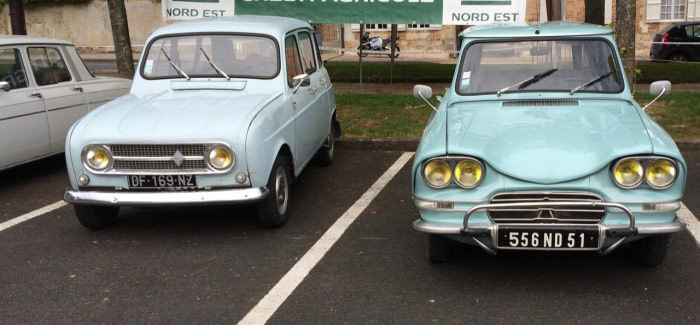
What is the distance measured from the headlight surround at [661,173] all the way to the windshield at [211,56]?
368 cm

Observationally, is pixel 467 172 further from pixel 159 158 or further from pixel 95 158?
pixel 95 158

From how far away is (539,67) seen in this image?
18.1ft

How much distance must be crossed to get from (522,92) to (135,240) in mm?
3360

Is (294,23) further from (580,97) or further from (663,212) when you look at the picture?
(663,212)

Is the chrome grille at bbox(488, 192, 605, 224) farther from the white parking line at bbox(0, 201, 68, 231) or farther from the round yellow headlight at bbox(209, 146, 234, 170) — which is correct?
the white parking line at bbox(0, 201, 68, 231)

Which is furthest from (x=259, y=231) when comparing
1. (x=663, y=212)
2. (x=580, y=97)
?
(x=663, y=212)

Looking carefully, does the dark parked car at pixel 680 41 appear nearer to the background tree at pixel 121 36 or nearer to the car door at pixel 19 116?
the background tree at pixel 121 36

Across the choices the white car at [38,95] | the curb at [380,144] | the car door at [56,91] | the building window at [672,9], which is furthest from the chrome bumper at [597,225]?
the building window at [672,9]

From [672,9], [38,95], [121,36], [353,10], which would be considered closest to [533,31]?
[38,95]

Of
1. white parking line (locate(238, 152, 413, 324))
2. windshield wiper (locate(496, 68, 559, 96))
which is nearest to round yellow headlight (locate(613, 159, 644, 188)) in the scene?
windshield wiper (locate(496, 68, 559, 96))

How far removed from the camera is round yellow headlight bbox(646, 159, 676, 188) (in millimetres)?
4082

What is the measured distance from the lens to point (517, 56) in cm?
561

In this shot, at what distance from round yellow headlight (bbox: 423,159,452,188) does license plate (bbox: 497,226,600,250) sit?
448 millimetres

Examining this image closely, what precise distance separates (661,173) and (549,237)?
2.56 feet
